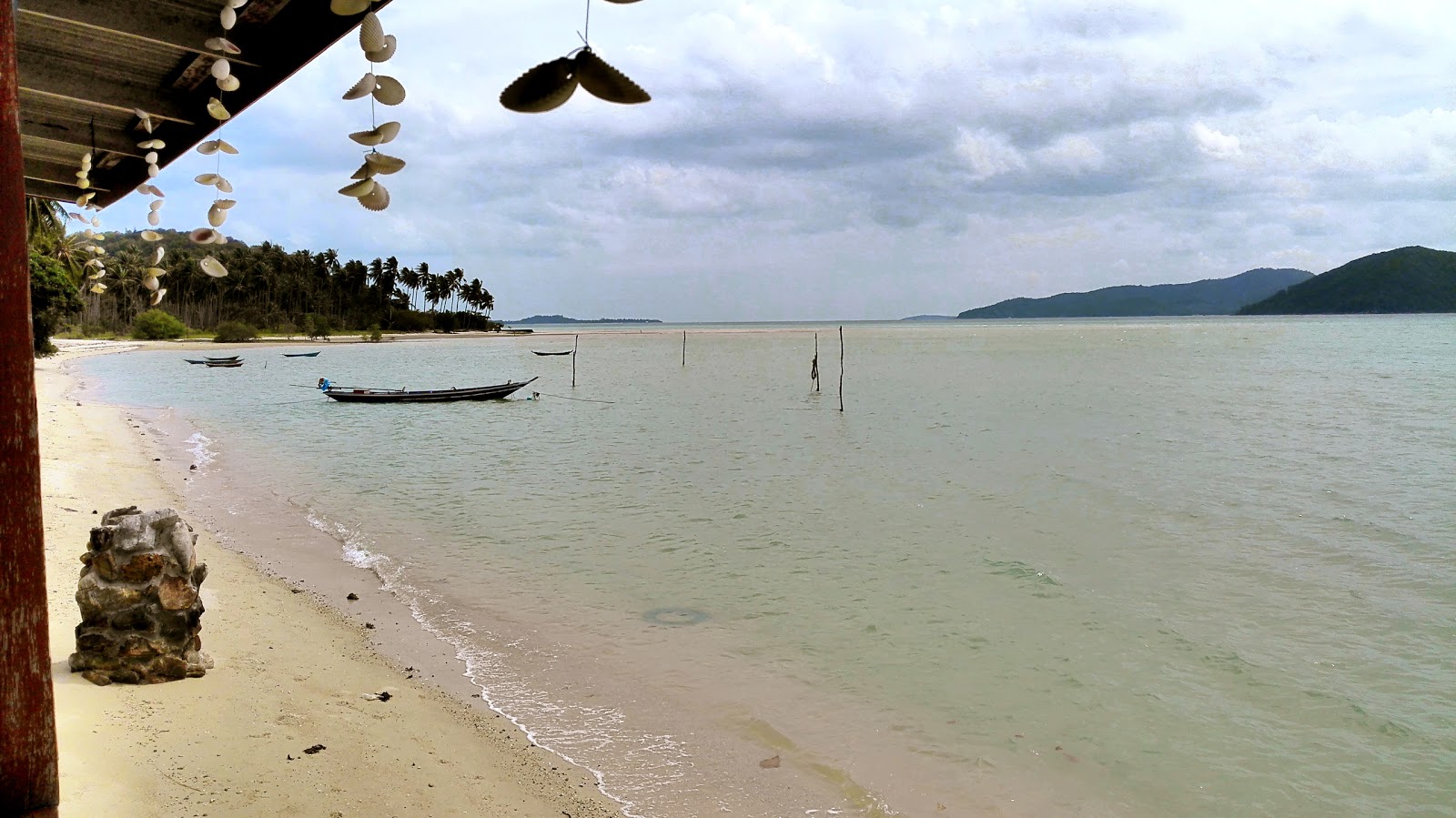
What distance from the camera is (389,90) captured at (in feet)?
6.64

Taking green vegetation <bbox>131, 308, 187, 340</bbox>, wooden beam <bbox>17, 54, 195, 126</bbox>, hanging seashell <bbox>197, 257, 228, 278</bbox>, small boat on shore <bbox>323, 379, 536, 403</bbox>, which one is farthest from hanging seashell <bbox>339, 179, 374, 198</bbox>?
green vegetation <bbox>131, 308, 187, 340</bbox>

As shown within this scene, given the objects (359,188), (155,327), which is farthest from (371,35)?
(155,327)

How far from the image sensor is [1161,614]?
8328 mm

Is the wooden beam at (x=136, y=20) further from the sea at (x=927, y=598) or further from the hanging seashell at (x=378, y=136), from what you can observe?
the sea at (x=927, y=598)

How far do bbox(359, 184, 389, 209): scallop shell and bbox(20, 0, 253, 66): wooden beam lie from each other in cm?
109

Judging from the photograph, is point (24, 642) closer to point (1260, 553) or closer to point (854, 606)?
point (854, 606)

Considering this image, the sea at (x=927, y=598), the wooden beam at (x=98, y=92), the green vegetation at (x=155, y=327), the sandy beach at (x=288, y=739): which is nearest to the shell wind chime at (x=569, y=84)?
the wooden beam at (x=98, y=92)

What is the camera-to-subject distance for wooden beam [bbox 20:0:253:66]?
260 centimetres

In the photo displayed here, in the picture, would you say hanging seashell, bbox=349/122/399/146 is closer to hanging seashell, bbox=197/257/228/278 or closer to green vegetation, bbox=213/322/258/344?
hanging seashell, bbox=197/257/228/278

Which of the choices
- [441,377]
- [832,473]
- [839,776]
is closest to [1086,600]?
[839,776]

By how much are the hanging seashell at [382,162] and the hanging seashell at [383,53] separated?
8.8 inches

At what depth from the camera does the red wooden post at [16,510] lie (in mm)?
1645

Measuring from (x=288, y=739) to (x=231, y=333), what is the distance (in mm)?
91422

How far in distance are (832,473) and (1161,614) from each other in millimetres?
8560
